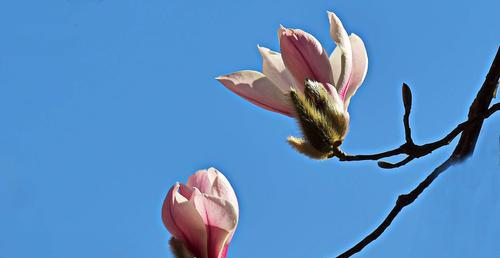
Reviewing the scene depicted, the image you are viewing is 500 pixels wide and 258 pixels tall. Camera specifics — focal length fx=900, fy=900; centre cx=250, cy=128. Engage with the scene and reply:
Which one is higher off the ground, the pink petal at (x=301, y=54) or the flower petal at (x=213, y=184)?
the pink petal at (x=301, y=54)

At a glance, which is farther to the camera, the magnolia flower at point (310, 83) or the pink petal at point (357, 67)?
the pink petal at point (357, 67)

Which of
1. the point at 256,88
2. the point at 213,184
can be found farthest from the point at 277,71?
the point at 213,184

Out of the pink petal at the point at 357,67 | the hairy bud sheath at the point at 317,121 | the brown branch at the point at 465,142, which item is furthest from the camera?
the pink petal at the point at 357,67

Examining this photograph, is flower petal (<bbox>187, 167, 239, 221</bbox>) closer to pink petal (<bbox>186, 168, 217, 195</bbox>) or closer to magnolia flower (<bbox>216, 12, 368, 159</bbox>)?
pink petal (<bbox>186, 168, 217, 195</bbox>)

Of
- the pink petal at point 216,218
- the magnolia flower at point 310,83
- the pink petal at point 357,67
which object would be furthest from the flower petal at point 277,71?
the pink petal at point 216,218

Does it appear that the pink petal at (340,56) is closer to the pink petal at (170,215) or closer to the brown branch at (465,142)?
the brown branch at (465,142)

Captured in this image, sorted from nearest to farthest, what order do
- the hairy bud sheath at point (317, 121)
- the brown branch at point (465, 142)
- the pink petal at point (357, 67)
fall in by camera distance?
the brown branch at point (465, 142) → the hairy bud sheath at point (317, 121) → the pink petal at point (357, 67)

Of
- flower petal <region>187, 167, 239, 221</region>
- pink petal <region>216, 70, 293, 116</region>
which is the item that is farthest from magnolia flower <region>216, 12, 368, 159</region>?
flower petal <region>187, 167, 239, 221</region>

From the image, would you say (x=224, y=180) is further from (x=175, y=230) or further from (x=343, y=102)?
(x=343, y=102)
